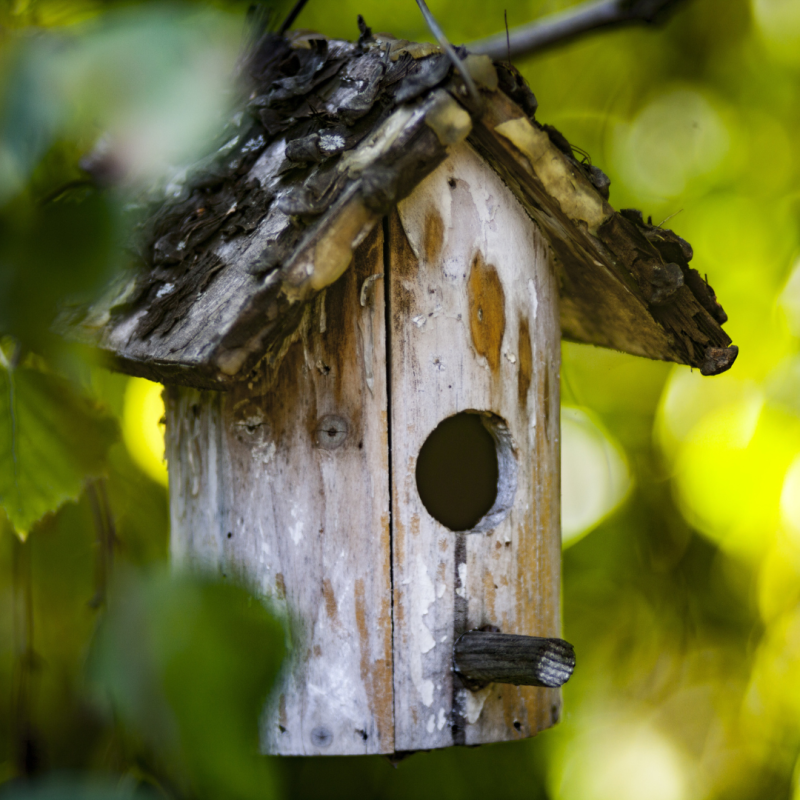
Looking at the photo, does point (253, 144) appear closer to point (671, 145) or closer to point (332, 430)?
point (332, 430)

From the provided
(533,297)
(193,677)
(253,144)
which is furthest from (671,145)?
(193,677)

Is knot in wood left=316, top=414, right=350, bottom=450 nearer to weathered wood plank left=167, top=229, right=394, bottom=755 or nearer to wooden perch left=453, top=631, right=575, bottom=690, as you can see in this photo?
weathered wood plank left=167, top=229, right=394, bottom=755

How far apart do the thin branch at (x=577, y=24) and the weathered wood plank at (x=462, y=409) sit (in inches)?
15.3

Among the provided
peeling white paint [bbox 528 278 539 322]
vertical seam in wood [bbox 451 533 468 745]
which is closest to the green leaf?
vertical seam in wood [bbox 451 533 468 745]

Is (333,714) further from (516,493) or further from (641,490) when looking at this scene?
(641,490)

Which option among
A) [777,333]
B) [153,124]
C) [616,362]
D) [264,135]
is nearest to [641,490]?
[616,362]

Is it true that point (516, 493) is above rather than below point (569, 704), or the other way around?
above

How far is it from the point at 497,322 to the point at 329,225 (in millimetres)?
299

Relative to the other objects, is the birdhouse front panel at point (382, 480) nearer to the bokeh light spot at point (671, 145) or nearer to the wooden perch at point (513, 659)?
the wooden perch at point (513, 659)

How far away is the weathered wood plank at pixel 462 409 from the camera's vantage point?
2.99ft

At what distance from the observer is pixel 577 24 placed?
1196 mm

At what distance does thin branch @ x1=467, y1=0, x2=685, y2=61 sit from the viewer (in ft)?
3.82

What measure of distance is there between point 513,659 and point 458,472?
0.26m

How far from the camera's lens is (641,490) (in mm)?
2043
